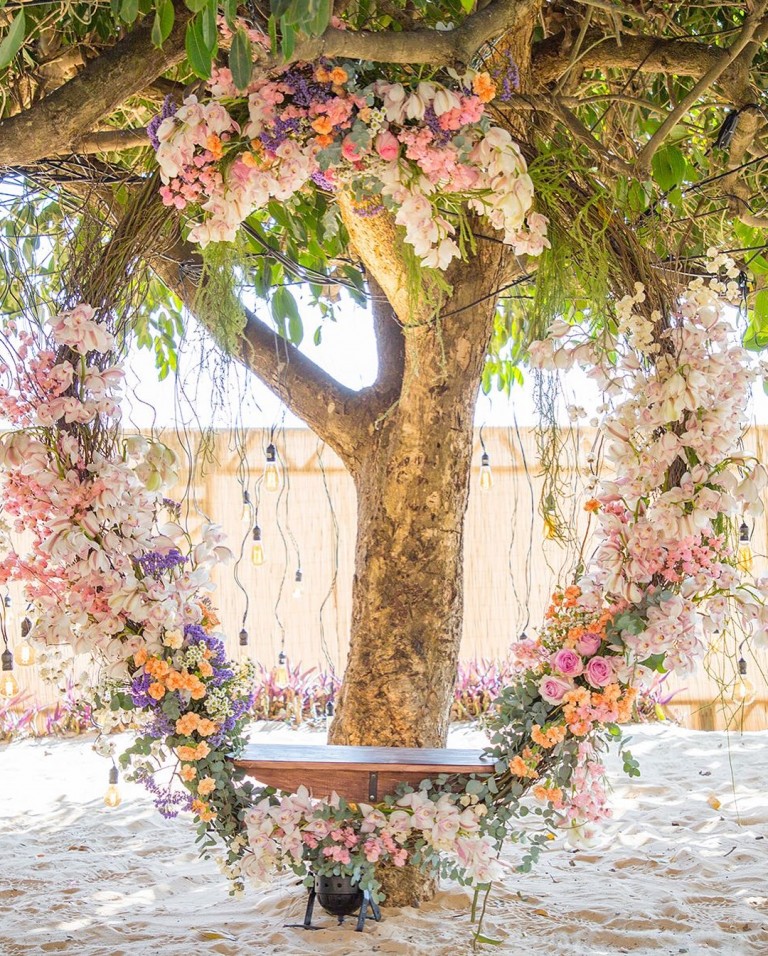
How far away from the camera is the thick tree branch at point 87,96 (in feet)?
5.73

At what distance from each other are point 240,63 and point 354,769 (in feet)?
5.06

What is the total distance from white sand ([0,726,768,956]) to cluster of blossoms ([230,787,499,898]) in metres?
0.22

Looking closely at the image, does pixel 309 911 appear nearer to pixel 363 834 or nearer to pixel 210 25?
pixel 363 834

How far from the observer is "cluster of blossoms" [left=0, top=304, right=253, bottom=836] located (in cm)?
206

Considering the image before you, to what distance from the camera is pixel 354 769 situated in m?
2.24

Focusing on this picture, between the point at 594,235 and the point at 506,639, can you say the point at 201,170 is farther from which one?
the point at 506,639

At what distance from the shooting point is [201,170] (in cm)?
188

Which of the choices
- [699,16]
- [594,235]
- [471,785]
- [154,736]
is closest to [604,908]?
[471,785]

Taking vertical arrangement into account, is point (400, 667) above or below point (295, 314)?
below

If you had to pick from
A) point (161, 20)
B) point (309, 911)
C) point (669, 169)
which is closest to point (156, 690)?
point (309, 911)

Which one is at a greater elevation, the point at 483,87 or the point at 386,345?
the point at 483,87

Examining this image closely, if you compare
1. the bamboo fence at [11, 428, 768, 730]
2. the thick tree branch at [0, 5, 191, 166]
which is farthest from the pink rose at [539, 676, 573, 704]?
the bamboo fence at [11, 428, 768, 730]

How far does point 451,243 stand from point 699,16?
1.23m

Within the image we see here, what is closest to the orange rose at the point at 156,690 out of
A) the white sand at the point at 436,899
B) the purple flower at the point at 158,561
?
the purple flower at the point at 158,561
